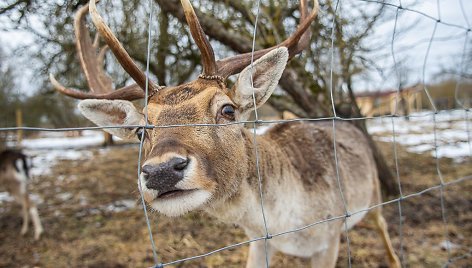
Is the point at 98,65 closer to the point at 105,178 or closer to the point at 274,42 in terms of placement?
the point at 274,42

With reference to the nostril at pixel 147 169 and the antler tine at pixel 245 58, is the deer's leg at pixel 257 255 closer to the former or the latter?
the antler tine at pixel 245 58

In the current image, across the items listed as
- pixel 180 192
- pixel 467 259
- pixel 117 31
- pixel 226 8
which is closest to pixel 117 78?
pixel 117 31

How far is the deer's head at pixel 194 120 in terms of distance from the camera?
1.62 metres

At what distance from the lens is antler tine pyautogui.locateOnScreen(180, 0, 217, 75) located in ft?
6.21

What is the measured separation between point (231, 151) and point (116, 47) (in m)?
0.86

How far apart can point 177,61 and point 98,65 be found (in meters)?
2.76

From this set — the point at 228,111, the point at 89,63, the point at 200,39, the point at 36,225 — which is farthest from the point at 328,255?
the point at 36,225

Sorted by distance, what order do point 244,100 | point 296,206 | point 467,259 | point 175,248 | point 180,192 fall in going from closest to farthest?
point 180,192
point 244,100
point 296,206
point 467,259
point 175,248

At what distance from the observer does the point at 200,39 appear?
209 cm

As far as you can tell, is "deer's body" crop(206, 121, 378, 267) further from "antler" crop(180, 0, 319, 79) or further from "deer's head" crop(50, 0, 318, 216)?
"antler" crop(180, 0, 319, 79)

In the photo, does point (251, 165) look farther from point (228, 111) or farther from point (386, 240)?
point (386, 240)

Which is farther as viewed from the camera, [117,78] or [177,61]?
[117,78]

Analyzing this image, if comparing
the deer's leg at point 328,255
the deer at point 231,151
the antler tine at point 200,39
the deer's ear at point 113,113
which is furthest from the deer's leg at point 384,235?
the deer's ear at point 113,113

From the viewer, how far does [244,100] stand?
2238 millimetres
